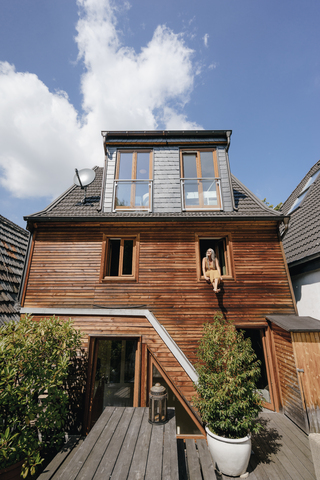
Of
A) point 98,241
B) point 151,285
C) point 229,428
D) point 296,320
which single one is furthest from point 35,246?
point 296,320

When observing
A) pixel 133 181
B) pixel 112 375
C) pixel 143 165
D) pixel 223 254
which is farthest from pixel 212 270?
pixel 112 375

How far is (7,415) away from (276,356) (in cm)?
654

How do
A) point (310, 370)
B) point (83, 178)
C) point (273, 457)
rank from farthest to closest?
1. point (83, 178)
2. point (310, 370)
3. point (273, 457)

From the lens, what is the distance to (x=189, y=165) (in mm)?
7906

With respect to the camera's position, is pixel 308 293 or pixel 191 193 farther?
pixel 191 193

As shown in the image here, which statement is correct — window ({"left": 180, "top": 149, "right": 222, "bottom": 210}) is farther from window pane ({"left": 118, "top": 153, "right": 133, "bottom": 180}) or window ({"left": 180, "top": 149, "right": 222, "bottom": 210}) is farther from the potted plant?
the potted plant

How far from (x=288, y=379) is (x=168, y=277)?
413 centimetres

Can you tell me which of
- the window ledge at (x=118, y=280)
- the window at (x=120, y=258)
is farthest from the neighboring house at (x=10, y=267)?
the window at (x=120, y=258)

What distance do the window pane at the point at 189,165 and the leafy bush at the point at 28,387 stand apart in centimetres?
638

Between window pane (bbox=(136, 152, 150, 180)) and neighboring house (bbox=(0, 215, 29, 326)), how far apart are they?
567 centimetres

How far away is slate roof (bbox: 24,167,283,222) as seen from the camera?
22.2 ft

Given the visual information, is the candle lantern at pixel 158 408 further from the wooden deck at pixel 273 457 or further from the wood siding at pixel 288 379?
the wood siding at pixel 288 379

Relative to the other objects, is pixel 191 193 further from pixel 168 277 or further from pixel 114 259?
pixel 114 259

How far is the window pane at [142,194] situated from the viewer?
24.3 feet
